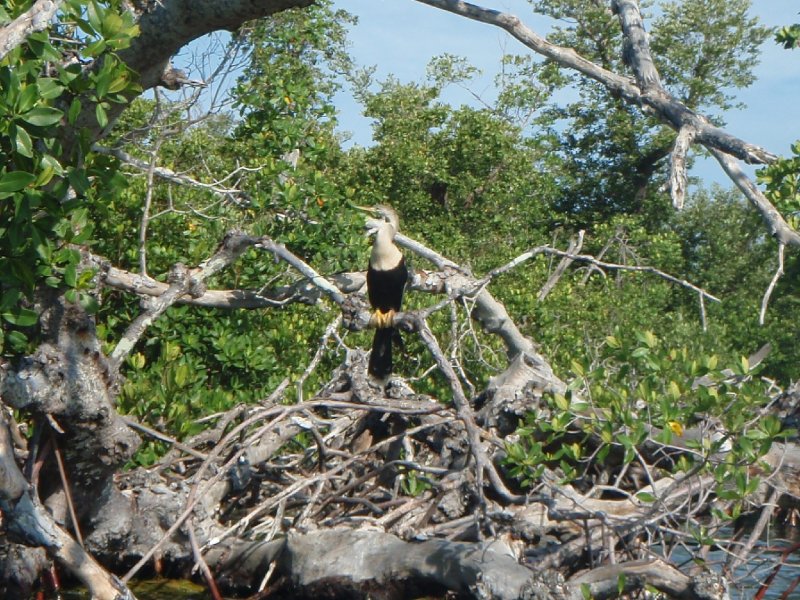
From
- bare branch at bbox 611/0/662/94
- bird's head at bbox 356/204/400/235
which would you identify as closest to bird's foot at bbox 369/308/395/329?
bird's head at bbox 356/204/400/235

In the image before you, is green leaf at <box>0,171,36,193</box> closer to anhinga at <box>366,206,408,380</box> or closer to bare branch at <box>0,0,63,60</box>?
bare branch at <box>0,0,63,60</box>

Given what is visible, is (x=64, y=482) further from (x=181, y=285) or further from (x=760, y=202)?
(x=760, y=202)

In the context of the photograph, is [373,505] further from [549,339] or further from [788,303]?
[788,303]

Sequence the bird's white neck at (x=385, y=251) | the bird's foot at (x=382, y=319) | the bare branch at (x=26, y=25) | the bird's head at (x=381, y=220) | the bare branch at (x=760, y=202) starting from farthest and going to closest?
the bird's head at (x=381, y=220), the bird's white neck at (x=385, y=251), the bird's foot at (x=382, y=319), the bare branch at (x=760, y=202), the bare branch at (x=26, y=25)

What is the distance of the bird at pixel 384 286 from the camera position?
5.36 metres

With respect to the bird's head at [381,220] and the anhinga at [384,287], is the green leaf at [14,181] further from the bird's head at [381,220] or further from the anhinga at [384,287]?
the bird's head at [381,220]

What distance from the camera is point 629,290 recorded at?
10.6 meters

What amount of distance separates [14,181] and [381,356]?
104 inches

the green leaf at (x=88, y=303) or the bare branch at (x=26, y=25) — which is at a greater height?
the bare branch at (x=26, y=25)

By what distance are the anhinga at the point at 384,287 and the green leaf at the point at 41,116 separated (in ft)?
7.81

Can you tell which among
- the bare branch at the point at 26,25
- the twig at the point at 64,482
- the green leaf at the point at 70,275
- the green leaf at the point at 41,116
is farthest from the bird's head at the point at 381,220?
the bare branch at the point at 26,25

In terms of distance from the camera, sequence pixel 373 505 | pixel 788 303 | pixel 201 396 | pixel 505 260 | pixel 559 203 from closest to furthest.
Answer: pixel 373 505 → pixel 201 396 → pixel 505 260 → pixel 788 303 → pixel 559 203

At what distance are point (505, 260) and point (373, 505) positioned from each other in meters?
5.38

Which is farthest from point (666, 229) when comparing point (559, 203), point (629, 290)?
point (629, 290)
